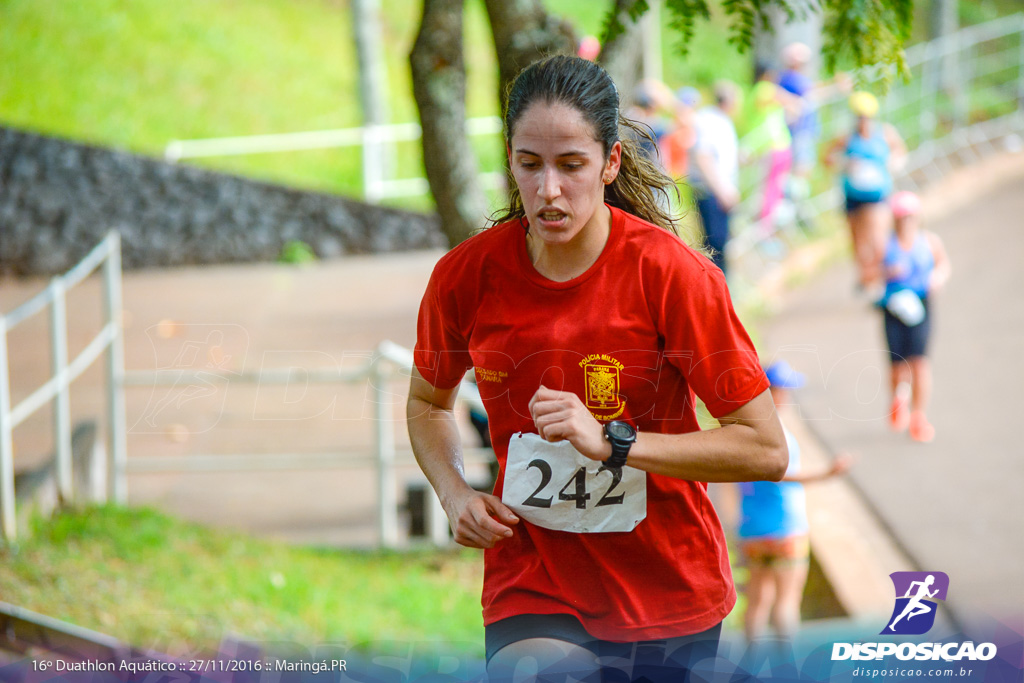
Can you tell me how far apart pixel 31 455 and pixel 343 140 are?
875cm

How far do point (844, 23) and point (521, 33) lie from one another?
1.18 meters

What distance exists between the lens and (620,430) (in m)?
1.94

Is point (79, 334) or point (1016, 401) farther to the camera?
point (79, 334)

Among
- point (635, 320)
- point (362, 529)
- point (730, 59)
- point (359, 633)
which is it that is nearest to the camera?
point (635, 320)

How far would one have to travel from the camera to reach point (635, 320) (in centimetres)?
201

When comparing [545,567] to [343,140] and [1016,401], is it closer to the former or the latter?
[1016,401]

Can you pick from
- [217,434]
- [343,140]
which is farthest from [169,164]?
[217,434]

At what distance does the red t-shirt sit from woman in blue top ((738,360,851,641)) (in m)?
2.06

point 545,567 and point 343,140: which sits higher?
point 343,140

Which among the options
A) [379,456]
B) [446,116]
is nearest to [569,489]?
[446,116]

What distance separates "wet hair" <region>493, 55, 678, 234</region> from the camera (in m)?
1.97

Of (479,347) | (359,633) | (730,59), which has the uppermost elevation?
(730,59)

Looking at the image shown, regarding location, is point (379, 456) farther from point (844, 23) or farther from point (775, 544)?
point (844, 23)

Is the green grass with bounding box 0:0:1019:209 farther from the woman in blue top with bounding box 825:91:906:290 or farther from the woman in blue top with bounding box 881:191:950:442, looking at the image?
the woman in blue top with bounding box 881:191:950:442
